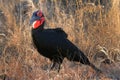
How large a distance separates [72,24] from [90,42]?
0.40 metres

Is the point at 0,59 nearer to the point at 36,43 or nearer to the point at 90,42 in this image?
the point at 36,43

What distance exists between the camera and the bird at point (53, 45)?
177 inches

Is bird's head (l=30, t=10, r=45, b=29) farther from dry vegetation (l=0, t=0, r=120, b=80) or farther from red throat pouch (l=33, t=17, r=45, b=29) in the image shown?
dry vegetation (l=0, t=0, r=120, b=80)

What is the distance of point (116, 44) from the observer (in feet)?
17.3

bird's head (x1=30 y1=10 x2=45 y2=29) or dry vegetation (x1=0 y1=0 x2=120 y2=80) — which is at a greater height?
bird's head (x1=30 y1=10 x2=45 y2=29)

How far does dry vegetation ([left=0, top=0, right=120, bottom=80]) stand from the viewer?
4517 mm

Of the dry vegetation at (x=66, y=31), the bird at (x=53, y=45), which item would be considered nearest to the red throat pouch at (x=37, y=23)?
the bird at (x=53, y=45)

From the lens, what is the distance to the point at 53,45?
14.8ft

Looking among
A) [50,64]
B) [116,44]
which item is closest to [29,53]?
[50,64]

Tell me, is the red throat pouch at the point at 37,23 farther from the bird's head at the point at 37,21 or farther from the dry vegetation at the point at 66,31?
the dry vegetation at the point at 66,31

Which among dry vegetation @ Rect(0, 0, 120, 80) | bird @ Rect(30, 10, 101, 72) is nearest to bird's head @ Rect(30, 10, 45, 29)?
bird @ Rect(30, 10, 101, 72)

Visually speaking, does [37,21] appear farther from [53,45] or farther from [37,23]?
[53,45]

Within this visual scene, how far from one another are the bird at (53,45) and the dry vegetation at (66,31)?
14 cm

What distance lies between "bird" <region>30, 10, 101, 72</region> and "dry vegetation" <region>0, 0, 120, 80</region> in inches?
5.3
